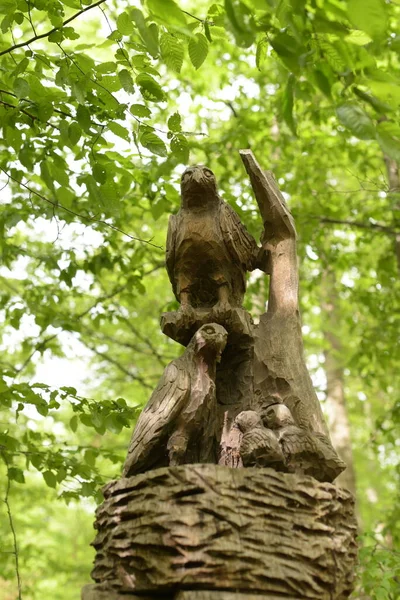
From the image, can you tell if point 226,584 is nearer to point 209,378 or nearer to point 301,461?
point 301,461

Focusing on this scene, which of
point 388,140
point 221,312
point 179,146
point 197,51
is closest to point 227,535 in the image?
point 221,312

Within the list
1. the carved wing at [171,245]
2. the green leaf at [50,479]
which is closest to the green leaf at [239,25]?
the carved wing at [171,245]

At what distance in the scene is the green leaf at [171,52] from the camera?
378 cm

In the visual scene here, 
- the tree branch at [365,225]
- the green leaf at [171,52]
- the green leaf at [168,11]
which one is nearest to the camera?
the green leaf at [168,11]

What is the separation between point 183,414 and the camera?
11.2ft

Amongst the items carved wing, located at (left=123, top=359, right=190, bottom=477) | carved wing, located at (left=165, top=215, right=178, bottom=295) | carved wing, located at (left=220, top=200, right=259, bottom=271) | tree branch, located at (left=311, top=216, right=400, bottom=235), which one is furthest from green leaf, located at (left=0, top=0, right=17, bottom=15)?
tree branch, located at (left=311, top=216, right=400, bottom=235)

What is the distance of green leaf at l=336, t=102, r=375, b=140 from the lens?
240 cm

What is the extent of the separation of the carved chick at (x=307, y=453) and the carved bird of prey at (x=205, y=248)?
0.96 metres

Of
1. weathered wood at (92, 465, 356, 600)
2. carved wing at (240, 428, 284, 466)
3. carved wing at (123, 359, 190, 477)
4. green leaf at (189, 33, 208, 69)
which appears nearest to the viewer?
weathered wood at (92, 465, 356, 600)

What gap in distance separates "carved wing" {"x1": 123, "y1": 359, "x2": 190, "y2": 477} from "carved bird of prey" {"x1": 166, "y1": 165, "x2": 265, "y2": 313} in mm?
634

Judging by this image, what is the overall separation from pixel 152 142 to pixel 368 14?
2184 millimetres

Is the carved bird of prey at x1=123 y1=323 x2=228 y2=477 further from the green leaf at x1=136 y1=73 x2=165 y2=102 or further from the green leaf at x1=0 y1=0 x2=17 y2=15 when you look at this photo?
the green leaf at x1=0 y1=0 x2=17 y2=15

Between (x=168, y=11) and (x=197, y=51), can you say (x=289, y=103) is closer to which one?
(x=168, y=11)

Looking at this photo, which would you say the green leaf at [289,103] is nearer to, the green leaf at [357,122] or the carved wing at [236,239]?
the green leaf at [357,122]
